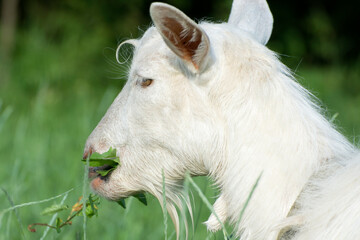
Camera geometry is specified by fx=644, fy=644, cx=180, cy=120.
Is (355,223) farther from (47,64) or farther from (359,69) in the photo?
(359,69)

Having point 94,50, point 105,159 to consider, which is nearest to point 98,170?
point 105,159

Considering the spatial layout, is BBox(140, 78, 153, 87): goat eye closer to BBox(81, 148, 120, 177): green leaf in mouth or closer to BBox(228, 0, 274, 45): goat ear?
BBox(81, 148, 120, 177): green leaf in mouth

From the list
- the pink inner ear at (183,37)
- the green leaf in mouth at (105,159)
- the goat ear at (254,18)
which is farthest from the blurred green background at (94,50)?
the pink inner ear at (183,37)

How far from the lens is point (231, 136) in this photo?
239 cm

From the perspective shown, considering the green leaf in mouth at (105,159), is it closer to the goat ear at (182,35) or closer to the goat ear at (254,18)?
the goat ear at (182,35)

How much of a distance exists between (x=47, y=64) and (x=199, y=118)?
296 inches

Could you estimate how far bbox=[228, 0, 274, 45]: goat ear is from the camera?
2895 mm

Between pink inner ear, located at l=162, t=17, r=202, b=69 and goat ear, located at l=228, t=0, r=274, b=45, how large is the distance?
488mm

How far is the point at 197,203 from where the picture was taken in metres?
4.41

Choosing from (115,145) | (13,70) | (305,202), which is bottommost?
(13,70)

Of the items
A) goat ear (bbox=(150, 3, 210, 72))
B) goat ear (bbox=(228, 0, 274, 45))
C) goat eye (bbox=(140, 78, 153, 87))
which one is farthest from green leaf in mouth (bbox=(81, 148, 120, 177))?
goat ear (bbox=(228, 0, 274, 45))

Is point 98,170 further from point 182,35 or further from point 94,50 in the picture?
point 94,50

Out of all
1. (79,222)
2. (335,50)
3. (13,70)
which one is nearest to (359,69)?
(335,50)

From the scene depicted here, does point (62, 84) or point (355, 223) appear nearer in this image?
point (355, 223)
